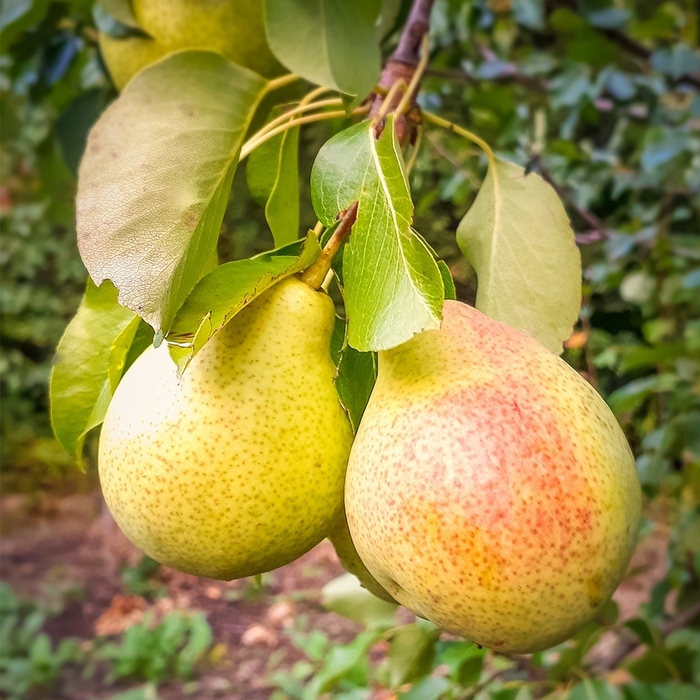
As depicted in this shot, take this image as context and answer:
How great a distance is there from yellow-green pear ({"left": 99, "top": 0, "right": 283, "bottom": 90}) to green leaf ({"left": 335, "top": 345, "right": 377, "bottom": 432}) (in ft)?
1.42

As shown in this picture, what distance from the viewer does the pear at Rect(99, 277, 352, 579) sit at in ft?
1.39

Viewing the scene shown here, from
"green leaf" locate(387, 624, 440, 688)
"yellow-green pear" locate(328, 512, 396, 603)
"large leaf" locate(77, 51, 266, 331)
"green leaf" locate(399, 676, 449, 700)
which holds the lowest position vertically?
"green leaf" locate(399, 676, 449, 700)

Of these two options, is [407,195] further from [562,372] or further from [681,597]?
[681,597]

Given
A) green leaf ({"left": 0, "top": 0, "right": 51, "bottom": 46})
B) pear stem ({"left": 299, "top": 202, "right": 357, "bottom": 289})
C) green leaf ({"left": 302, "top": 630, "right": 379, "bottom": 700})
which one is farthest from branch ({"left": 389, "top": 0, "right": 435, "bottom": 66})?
green leaf ({"left": 302, "top": 630, "right": 379, "bottom": 700})

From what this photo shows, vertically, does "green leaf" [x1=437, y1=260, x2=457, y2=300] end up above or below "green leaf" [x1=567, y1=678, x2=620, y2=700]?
above

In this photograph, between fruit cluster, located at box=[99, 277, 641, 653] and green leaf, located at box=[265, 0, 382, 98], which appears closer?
fruit cluster, located at box=[99, 277, 641, 653]

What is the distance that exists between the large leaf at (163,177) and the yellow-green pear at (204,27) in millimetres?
145

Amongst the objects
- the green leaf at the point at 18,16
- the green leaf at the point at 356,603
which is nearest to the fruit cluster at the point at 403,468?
the green leaf at the point at 356,603

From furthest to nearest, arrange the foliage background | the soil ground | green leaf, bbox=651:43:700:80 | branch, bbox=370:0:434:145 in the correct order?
the soil ground
green leaf, bbox=651:43:700:80
the foliage background
branch, bbox=370:0:434:145

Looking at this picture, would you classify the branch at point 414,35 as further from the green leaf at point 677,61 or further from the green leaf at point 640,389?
the green leaf at point 677,61

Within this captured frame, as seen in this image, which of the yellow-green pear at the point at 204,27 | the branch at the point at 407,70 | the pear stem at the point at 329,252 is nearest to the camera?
the pear stem at the point at 329,252

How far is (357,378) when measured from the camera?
52cm

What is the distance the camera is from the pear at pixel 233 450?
42cm

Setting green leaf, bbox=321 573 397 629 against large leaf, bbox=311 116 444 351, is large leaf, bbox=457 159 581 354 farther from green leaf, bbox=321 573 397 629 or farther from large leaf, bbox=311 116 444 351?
green leaf, bbox=321 573 397 629
